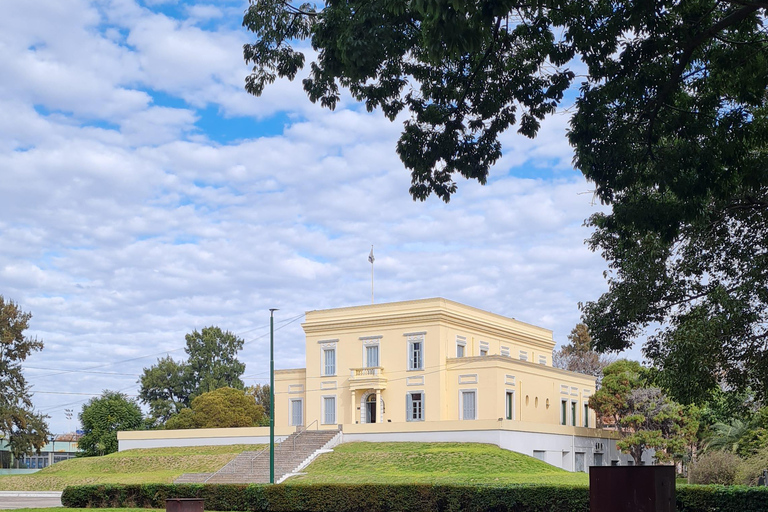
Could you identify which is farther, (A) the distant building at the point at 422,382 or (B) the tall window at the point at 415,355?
(B) the tall window at the point at 415,355

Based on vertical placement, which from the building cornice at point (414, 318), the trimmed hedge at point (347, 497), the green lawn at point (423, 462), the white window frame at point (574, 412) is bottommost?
the green lawn at point (423, 462)

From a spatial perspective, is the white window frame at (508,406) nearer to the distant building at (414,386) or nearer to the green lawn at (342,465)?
the distant building at (414,386)

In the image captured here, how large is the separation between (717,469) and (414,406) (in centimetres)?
2344

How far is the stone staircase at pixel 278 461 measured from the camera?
4615 cm

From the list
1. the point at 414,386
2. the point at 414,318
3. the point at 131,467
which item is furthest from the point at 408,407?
the point at 131,467

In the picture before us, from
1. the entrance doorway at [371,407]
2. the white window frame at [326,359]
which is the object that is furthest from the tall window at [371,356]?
the white window frame at [326,359]

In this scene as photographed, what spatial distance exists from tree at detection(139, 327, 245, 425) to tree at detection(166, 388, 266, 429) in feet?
25.9

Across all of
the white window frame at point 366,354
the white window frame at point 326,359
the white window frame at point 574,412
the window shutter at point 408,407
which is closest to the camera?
the window shutter at point 408,407

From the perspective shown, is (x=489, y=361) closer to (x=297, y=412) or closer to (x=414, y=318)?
(x=414, y=318)

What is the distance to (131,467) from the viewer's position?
52.9 m

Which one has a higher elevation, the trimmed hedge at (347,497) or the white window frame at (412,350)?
the white window frame at (412,350)

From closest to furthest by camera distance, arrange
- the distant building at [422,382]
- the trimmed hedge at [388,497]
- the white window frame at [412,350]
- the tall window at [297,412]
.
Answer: the trimmed hedge at [388,497], the distant building at [422,382], the white window frame at [412,350], the tall window at [297,412]

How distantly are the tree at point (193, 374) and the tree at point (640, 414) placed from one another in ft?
134

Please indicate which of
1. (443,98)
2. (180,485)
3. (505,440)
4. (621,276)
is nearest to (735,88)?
(443,98)
